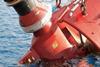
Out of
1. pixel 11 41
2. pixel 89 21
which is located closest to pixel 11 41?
pixel 11 41

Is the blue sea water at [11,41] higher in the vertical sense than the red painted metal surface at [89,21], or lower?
higher

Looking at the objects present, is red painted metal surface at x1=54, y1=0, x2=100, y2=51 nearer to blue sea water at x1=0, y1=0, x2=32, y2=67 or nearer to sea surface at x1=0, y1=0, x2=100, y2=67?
sea surface at x1=0, y1=0, x2=100, y2=67

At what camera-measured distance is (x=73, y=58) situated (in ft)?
17.6

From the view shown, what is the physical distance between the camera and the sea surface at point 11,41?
6367 millimetres

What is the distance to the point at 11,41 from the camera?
7.22 m

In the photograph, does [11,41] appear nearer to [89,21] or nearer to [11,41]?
[11,41]

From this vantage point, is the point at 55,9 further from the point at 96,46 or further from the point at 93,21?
the point at 96,46

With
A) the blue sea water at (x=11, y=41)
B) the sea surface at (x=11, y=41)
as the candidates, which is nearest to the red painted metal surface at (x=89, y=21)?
the sea surface at (x=11, y=41)

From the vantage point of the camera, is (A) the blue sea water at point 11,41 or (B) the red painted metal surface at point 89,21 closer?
(B) the red painted metal surface at point 89,21

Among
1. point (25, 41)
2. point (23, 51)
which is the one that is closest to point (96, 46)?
point (23, 51)

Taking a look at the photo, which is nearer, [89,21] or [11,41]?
[89,21]

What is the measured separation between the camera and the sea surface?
20.9 feet

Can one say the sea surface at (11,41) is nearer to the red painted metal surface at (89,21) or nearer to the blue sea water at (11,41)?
the blue sea water at (11,41)

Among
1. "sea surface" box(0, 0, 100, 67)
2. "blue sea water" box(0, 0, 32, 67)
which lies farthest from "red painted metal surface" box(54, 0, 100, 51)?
"blue sea water" box(0, 0, 32, 67)
